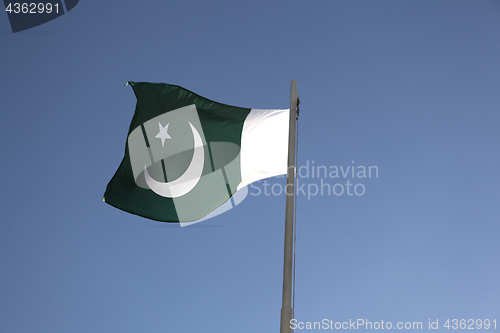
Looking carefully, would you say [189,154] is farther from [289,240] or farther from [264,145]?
[289,240]

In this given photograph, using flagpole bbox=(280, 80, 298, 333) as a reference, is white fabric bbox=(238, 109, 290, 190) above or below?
above

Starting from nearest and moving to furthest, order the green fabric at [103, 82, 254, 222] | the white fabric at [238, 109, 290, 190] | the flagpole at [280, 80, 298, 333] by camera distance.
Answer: the flagpole at [280, 80, 298, 333] → the white fabric at [238, 109, 290, 190] → the green fabric at [103, 82, 254, 222]

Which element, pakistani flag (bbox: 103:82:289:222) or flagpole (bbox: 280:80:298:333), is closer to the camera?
flagpole (bbox: 280:80:298:333)

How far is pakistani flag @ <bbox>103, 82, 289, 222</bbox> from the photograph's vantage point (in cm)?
1218

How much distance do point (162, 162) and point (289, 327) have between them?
252 inches

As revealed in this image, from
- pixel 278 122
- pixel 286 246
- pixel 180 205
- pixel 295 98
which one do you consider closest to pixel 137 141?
pixel 180 205

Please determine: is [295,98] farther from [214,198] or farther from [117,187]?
[117,187]

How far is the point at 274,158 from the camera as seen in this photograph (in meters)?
12.0

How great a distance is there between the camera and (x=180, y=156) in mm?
13195

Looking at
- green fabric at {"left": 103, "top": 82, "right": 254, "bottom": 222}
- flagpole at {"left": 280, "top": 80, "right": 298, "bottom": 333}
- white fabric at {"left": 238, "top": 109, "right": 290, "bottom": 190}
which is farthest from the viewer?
green fabric at {"left": 103, "top": 82, "right": 254, "bottom": 222}

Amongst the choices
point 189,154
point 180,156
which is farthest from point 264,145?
point 180,156

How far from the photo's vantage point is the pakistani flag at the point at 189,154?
12180mm

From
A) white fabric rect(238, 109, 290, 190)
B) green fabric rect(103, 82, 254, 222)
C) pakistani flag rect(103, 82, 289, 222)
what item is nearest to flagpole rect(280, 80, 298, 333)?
white fabric rect(238, 109, 290, 190)

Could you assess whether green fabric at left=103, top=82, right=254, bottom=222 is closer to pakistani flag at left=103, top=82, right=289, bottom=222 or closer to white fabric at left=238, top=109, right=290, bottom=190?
pakistani flag at left=103, top=82, right=289, bottom=222
